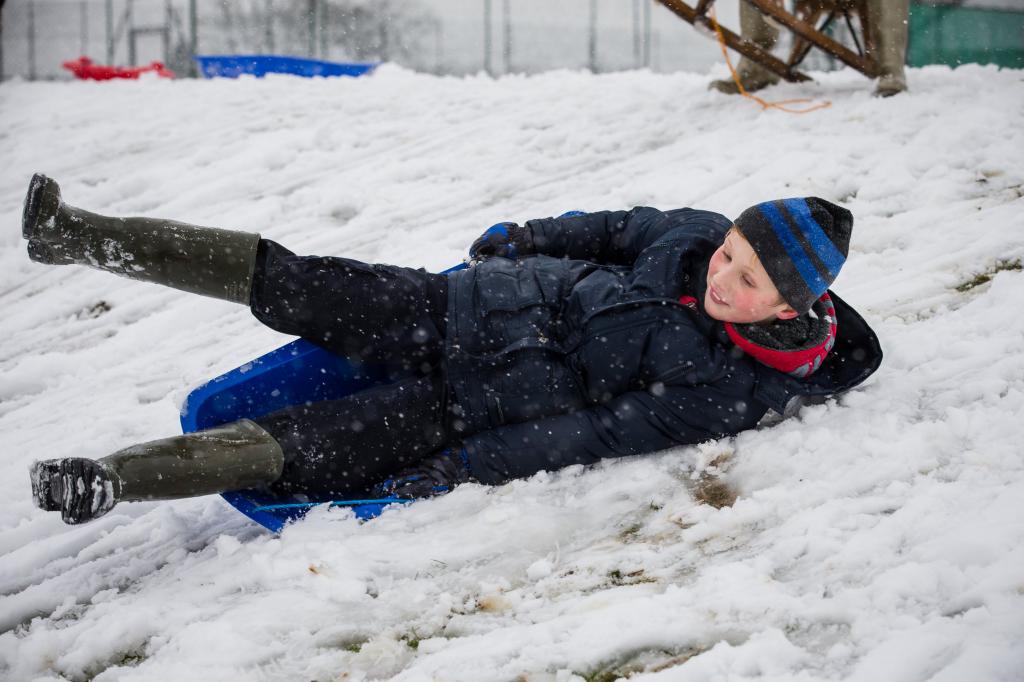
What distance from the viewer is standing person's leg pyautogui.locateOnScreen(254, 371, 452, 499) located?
1.99 metres

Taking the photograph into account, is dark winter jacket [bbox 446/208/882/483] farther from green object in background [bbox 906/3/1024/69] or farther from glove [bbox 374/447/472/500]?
green object in background [bbox 906/3/1024/69]

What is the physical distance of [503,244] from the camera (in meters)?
2.44

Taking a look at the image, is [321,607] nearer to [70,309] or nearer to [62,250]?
[62,250]

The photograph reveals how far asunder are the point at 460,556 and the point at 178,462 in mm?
681

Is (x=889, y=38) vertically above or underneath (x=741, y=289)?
above

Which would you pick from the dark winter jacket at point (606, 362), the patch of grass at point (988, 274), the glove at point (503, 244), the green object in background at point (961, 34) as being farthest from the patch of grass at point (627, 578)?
the green object in background at point (961, 34)

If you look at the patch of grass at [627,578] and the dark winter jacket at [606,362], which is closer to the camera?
the patch of grass at [627,578]

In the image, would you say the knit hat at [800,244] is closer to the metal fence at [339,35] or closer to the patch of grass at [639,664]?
the patch of grass at [639,664]

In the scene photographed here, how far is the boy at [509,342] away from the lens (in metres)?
1.94

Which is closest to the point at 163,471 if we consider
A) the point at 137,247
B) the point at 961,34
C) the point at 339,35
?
the point at 137,247

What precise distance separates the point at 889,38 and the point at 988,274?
8.63 ft

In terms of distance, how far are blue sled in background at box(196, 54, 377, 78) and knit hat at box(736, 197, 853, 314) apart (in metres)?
6.32

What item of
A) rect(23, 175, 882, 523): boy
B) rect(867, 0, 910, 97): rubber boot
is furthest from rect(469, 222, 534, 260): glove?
rect(867, 0, 910, 97): rubber boot

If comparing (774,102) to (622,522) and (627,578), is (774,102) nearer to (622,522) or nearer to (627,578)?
(622,522)
